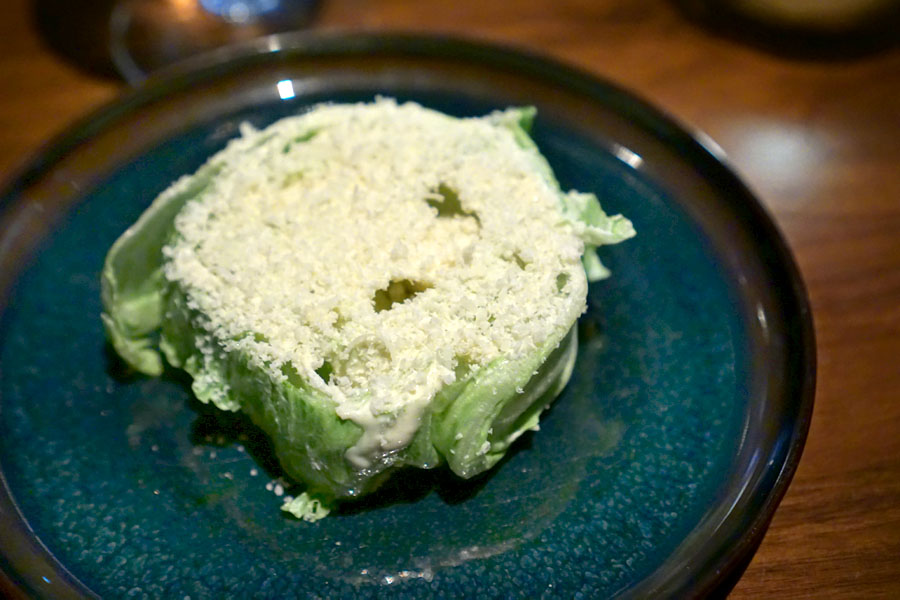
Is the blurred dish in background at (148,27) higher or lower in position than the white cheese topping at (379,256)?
higher

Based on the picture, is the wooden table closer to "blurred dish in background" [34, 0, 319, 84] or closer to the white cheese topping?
"blurred dish in background" [34, 0, 319, 84]

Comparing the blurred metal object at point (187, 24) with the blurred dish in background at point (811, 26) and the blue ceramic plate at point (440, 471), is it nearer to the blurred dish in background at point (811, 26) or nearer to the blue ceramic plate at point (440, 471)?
the blue ceramic plate at point (440, 471)

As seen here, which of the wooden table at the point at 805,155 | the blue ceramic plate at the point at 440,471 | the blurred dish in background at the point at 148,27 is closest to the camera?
the blue ceramic plate at the point at 440,471

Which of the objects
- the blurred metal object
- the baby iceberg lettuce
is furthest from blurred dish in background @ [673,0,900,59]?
the blurred metal object

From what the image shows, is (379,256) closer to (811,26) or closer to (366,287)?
(366,287)

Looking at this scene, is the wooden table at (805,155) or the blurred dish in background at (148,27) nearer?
the wooden table at (805,155)

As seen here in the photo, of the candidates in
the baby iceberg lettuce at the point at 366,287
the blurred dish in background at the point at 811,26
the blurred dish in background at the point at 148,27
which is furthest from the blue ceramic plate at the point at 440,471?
the blurred dish in background at the point at 811,26
